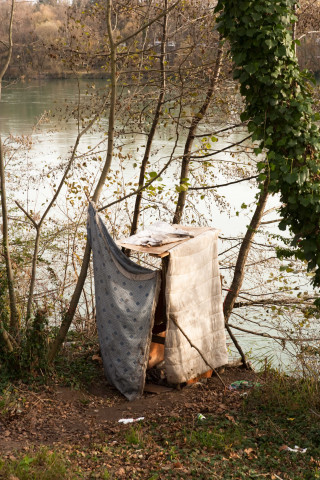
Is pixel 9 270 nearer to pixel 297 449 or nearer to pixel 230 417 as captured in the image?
pixel 230 417

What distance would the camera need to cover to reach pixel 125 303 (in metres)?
6.05

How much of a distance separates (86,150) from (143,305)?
9386mm

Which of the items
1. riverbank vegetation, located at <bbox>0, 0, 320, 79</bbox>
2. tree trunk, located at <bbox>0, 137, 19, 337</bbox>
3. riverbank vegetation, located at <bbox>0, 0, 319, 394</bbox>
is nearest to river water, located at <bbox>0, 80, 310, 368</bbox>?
riverbank vegetation, located at <bbox>0, 0, 319, 394</bbox>

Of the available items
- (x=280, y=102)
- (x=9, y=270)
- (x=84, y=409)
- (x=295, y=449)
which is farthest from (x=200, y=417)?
(x=280, y=102)

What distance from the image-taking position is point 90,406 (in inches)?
228

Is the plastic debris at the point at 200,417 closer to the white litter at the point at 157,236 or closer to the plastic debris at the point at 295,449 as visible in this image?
the plastic debris at the point at 295,449

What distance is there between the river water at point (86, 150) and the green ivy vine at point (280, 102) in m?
3.02

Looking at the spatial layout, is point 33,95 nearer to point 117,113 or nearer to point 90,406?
point 117,113

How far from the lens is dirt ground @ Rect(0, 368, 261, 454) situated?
4.96 m

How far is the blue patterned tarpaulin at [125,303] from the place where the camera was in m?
5.99

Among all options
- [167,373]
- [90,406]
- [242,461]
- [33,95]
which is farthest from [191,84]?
[33,95]

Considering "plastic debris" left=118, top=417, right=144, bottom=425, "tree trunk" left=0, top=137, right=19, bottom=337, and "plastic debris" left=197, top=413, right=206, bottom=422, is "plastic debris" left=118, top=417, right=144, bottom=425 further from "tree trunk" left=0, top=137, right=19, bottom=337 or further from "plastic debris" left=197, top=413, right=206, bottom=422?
"tree trunk" left=0, top=137, right=19, bottom=337

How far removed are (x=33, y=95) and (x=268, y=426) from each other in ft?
51.5

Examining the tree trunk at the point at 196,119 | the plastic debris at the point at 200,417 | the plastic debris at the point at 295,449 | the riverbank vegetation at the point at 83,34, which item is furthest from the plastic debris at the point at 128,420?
the riverbank vegetation at the point at 83,34
